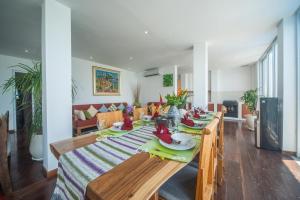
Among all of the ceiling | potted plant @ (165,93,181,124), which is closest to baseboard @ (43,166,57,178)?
potted plant @ (165,93,181,124)

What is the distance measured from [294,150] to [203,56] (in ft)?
8.06

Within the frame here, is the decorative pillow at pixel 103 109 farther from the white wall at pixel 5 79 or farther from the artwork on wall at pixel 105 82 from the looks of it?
the white wall at pixel 5 79

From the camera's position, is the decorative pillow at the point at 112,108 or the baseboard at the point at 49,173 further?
the decorative pillow at the point at 112,108

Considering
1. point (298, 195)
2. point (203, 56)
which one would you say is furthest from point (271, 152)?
point (203, 56)

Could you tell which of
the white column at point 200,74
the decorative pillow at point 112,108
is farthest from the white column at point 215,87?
the decorative pillow at point 112,108

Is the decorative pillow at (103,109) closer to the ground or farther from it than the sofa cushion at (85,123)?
farther from it

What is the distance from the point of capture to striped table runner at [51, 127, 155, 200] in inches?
24.0

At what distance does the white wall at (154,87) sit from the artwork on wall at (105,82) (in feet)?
4.83

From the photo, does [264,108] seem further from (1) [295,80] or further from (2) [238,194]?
(2) [238,194]

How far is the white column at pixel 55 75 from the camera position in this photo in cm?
174

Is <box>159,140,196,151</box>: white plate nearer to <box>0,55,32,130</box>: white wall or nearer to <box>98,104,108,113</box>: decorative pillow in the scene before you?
<box>98,104,108,113</box>: decorative pillow

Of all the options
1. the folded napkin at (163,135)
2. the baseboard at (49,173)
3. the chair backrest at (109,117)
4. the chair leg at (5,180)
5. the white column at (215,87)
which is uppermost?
the white column at (215,87)

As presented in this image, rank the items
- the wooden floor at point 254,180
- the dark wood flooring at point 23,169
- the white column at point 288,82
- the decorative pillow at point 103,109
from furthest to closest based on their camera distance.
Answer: the decorative pillow at point 103,109, the white column at point 288,82, the dark wood flooring at point 23,169, the wooden floor at point 254,180

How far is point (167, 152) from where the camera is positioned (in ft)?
2.73
